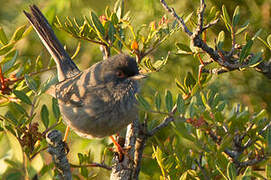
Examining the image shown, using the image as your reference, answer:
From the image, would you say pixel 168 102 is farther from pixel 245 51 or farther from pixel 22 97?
pixel 22 97

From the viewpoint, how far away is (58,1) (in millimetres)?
3727

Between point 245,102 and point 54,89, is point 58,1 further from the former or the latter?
point 245,102

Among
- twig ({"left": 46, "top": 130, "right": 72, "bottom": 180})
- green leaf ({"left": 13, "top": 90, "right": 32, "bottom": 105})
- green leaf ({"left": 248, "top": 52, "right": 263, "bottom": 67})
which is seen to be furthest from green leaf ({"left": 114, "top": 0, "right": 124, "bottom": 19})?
twig ({"left": 46, "top": 130, "right": 72, "bottom": 180})

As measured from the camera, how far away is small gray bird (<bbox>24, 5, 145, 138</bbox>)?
9.07 feet

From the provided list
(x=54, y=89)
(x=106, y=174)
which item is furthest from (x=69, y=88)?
(x=106, y=174)

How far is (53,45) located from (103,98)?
103cm

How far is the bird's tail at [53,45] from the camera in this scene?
347 cm

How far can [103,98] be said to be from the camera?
292 cm

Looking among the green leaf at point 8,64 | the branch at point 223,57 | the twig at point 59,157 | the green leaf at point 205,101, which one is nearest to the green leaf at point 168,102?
the green leaf at point 205,101

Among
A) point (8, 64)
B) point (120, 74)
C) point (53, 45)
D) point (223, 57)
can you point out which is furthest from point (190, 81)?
point (53, 45)

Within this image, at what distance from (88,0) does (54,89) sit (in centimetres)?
127

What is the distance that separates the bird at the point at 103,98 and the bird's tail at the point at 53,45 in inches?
14.6

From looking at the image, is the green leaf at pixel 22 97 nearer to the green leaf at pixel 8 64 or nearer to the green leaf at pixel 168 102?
the green leaf at pixel 8 64

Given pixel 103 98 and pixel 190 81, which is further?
pixel 103 98
